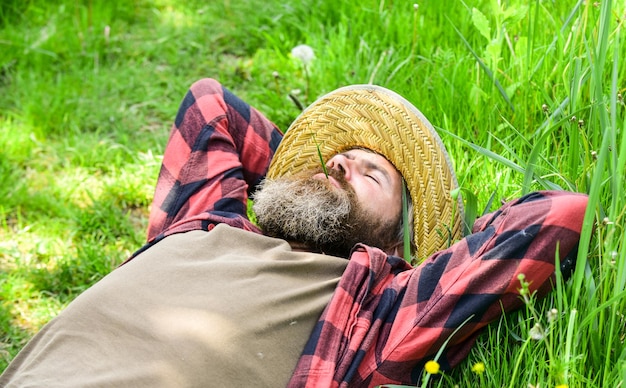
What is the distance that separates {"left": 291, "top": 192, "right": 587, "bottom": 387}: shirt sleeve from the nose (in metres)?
0.51

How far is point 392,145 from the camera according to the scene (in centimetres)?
280

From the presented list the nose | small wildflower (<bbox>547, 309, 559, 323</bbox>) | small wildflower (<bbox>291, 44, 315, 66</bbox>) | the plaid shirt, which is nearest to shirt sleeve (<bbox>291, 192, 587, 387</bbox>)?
the plaid shirt

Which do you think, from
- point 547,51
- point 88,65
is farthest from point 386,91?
point 88,65

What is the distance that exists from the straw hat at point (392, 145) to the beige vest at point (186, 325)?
1.29 feet

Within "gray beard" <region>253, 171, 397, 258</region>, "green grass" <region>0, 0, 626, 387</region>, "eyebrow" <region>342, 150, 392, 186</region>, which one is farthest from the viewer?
"eyebrow" <region>342, 150, 392, 186</region>

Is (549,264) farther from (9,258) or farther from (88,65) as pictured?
(88,65)

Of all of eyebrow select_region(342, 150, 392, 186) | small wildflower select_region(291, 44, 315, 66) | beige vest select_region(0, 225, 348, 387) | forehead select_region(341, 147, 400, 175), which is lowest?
beige vest select_region(0, 225, 348, 387)

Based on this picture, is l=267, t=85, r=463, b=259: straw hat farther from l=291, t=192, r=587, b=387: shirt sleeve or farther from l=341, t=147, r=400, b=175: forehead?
l=291, t=192, r=587, b=387: shirt sleeve

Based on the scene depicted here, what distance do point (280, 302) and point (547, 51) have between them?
1407 mm

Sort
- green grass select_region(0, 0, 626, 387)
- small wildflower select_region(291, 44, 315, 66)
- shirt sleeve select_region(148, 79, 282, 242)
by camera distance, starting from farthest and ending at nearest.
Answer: small wildflower select_region(291, 44, 315, 66) < shirt sleeve select_region(148, 79, 282, 242) < green grass select_region(0, 0, 626, 387)

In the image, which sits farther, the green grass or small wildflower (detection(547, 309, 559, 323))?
the green grass

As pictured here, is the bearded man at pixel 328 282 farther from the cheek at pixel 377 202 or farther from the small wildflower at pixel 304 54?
the small wildflower at pixel 304 54

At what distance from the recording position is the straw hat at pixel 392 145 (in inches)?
107

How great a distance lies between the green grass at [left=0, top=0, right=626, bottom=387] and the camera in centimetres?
216
